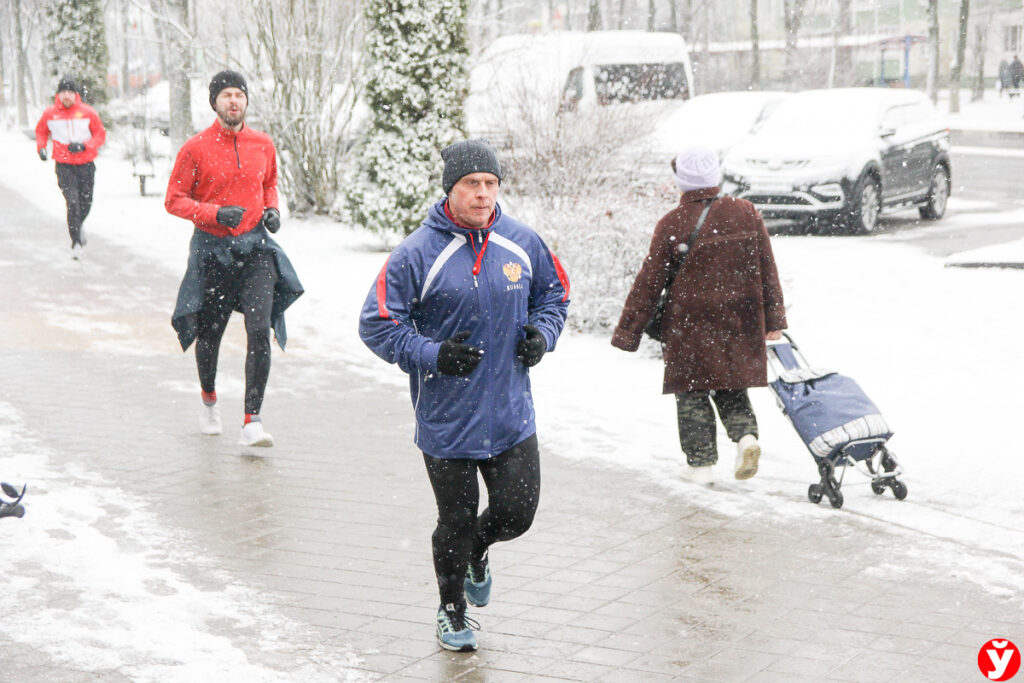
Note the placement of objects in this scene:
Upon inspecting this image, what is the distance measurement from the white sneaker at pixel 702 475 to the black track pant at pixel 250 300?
230cm

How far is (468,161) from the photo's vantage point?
4152mm

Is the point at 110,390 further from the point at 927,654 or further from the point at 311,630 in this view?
the point at 927,654

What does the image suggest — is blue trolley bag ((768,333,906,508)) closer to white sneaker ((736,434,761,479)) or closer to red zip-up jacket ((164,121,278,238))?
white sneaker ((736,434,761,479))

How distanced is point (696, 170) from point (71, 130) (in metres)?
Answer: 9.56

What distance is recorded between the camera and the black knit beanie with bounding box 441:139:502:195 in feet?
13.6

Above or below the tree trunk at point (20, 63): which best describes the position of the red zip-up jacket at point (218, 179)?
below

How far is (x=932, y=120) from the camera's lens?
17.6 metres

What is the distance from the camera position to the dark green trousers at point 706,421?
6500mm

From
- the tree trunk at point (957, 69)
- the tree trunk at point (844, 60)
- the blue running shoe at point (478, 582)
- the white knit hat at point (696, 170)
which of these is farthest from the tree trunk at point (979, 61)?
the blue running shoe at point (478, 582)

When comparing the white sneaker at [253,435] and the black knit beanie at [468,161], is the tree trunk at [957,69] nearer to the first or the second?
the white sneaker at [253,435]

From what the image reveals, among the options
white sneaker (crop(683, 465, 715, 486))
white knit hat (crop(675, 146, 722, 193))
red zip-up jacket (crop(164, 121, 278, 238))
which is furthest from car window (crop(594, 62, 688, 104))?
white sneaker (crop(683, 465, 715, 486))

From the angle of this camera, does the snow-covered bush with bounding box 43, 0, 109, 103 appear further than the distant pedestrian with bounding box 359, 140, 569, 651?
Yes

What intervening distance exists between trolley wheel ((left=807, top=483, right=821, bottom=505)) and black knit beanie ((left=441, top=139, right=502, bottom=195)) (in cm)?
276

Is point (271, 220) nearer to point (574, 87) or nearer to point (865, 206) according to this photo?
point (574, 87)
